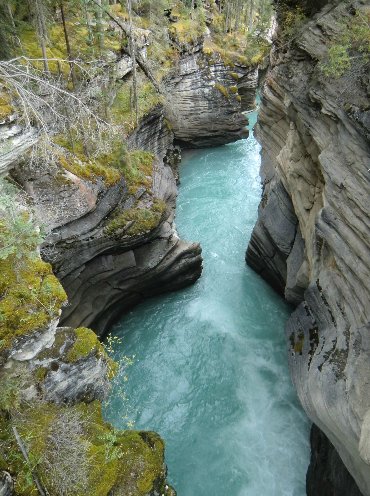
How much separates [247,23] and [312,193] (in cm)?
3265

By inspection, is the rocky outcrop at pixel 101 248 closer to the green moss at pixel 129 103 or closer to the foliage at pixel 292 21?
the green moss at pixel 129 103

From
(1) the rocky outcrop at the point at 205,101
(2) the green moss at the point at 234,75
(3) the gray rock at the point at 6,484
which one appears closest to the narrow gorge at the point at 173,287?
(3) the gray rock at the point at 6,484

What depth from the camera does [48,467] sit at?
17.5ft

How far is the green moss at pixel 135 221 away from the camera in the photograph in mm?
10805

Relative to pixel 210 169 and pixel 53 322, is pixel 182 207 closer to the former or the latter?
pixel 210 169

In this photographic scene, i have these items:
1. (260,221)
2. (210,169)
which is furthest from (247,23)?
(260,221)

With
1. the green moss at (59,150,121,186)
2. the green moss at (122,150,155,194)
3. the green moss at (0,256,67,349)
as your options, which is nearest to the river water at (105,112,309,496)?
the green moss at (122,150,155,194)

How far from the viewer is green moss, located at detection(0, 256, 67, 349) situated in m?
6.04

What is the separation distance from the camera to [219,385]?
1068cm

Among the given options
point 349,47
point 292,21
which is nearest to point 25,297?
point 349,47

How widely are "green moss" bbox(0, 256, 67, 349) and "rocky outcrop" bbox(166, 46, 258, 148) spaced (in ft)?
56.1

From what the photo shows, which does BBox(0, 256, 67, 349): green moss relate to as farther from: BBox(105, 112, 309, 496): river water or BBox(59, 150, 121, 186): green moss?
BBox(105, 112, 309, 496): river water

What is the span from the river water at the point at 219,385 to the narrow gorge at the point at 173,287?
5cm

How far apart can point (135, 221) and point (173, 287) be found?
3342 millimetres
